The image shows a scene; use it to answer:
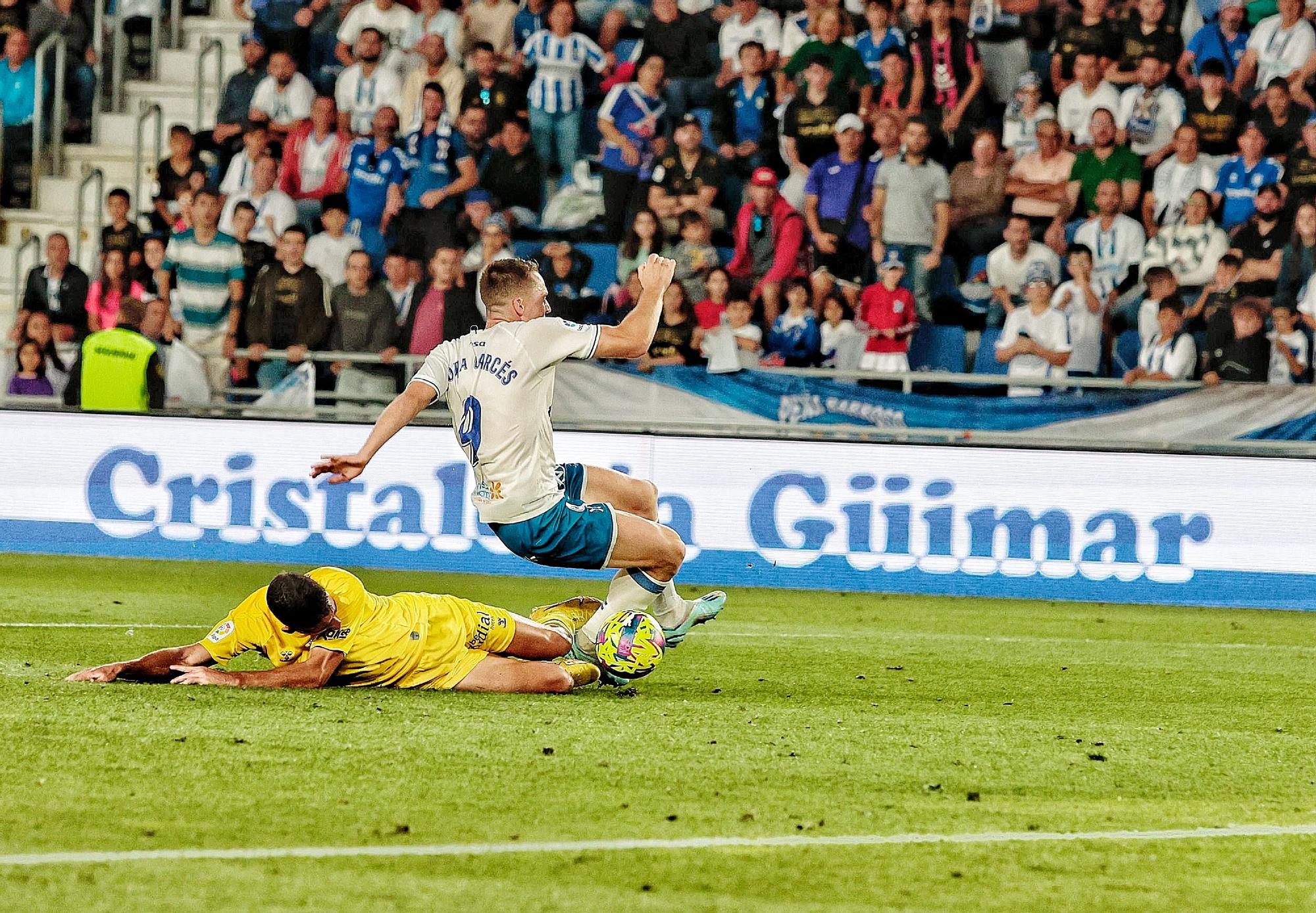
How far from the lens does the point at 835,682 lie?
27.1 ft

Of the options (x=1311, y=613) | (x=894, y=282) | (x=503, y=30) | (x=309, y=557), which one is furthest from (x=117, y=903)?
(x=503, y=30)

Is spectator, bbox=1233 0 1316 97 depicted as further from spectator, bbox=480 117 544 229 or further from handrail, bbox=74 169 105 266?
handrail, bbox=74 169 105 266

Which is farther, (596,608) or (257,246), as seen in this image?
(257,246)

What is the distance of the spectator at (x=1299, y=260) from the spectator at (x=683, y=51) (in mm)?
5507

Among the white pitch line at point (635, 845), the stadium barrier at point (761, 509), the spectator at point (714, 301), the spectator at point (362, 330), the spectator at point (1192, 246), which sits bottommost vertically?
the stadium barrier at point (761, 509)

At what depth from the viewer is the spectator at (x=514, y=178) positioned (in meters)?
16.1

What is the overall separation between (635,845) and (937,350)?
10.2 m

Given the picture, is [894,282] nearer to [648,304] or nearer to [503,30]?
[503,30]

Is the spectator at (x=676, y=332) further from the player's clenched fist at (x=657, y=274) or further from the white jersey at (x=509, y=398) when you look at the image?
the player's clenched fist at (x=657, y=274)

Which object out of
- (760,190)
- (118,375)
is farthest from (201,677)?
(760,190)

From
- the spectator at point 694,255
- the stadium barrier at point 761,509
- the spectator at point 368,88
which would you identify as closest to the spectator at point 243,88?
the spectator at point 368,88

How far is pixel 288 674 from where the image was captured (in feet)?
23.5

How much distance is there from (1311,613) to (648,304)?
7.24m

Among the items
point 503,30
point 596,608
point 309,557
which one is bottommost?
point 309,557
